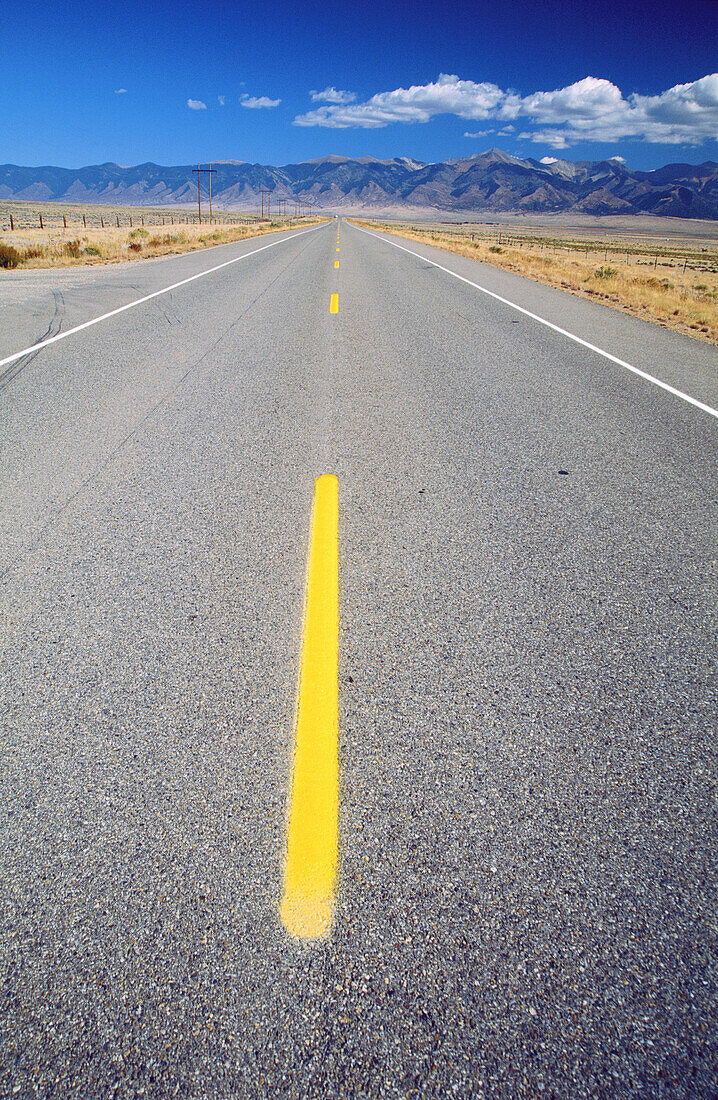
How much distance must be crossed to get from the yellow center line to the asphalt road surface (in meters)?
0.04

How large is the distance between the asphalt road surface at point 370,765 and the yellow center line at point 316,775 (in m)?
0.04

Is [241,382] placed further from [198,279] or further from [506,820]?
[198,279]

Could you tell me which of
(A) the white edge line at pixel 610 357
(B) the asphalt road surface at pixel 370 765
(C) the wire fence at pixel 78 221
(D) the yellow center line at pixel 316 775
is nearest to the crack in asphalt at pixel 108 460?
(B) the asphalt road surface at pixel 370 765

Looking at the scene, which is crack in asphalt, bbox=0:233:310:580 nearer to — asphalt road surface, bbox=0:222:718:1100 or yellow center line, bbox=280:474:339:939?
asphalt road surface, bbox=0:222:718:1100

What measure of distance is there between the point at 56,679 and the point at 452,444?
11.2 ft

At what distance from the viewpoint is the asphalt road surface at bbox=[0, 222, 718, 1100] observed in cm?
138

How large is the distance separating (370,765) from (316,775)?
0.62 ft

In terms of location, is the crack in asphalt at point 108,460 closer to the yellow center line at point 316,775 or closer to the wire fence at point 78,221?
the yellow center line at point 316,775

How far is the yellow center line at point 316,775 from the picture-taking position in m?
1.61

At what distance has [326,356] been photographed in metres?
7.46

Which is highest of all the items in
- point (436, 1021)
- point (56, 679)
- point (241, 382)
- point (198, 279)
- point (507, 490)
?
point (198, 279)

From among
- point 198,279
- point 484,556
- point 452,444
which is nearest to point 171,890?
point 484,556

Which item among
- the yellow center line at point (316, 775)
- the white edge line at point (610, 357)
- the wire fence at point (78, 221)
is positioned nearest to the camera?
the yellow center line at point (316, 775)

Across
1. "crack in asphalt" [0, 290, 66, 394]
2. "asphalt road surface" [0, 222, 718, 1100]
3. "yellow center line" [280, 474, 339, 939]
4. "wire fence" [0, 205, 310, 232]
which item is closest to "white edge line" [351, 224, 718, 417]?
"asphalt road surface" [0, 222, 718, 1100]
